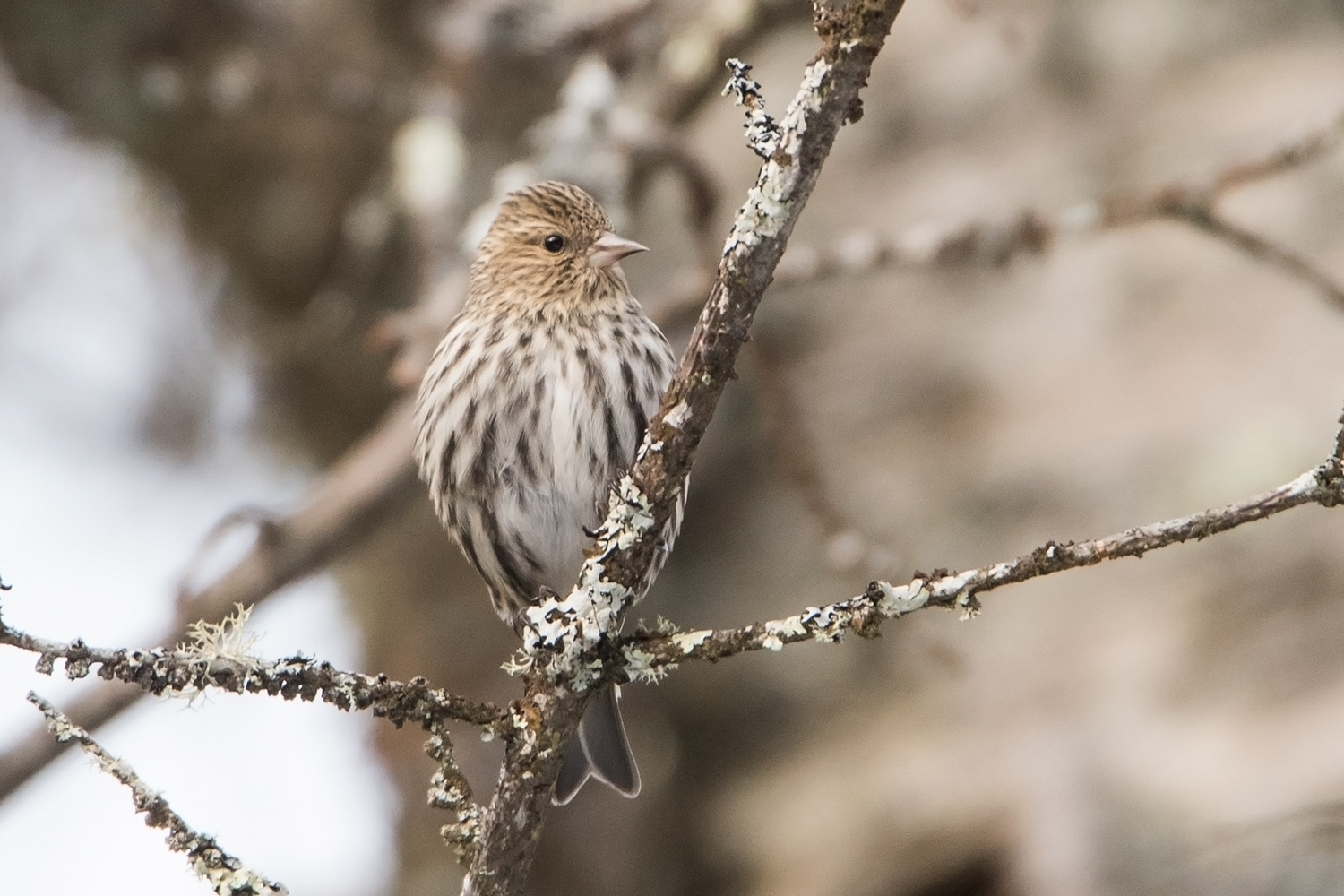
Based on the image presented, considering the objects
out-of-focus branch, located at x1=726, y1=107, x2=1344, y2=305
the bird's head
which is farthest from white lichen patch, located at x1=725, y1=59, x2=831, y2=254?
out-of-focus branch, located at x1=726, y1=107, x2=1344, y2=305

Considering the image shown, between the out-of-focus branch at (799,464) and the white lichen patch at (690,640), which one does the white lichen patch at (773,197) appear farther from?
the out-of-focus branch at (799,464)

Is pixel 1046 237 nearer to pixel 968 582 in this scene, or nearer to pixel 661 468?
pixel 661 468

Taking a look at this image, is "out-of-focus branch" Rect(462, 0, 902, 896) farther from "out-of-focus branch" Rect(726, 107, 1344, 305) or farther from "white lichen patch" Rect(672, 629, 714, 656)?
"out-of-focus branch" Rect(726, 107, 1344, 305)

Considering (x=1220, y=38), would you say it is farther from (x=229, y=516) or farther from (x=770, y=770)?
(x=229, y=516)

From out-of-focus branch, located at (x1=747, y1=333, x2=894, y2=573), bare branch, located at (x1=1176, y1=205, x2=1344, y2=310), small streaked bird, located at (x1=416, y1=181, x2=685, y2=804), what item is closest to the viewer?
small streaked bird, located at (x1=416, y1=181, x2=685, y2=804)

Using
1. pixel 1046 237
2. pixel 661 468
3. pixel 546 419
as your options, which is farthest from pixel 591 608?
pixel 1046 237

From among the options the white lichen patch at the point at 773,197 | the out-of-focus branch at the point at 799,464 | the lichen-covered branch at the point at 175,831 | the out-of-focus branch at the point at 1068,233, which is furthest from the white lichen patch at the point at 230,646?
the out-of-focus branch at the point at 799,464
